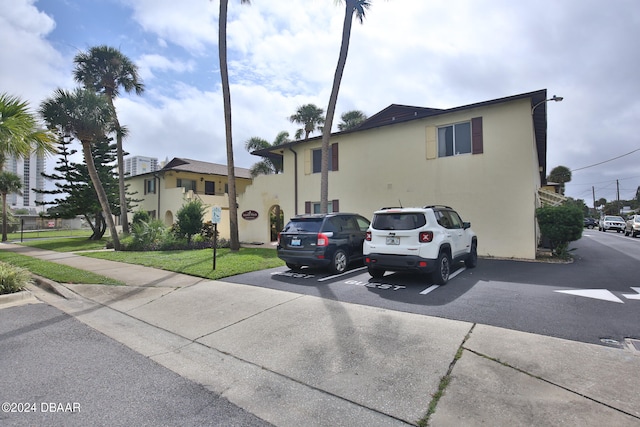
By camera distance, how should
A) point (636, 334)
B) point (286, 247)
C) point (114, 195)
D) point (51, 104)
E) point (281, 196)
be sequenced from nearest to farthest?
point (636, 334) → point (286, 247) → point (51, 104) → point (281, 196) → point (114, 195)

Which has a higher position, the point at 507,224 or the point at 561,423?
the point at 507,224

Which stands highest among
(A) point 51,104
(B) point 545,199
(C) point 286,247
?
(A) point 51,104

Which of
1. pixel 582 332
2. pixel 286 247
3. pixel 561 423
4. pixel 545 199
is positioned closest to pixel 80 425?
pixel 561 423

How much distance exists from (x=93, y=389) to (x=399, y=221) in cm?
621

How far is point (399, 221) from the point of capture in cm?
753

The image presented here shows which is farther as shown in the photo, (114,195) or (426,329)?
(114,195)

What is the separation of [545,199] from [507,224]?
968 cm

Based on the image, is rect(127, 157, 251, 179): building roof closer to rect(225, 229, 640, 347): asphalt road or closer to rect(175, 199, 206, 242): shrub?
rect(175, 199, 206, 242): shrub

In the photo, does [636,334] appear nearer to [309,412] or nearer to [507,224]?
[309,412]

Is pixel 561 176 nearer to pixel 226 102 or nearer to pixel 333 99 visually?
pixel 333 99

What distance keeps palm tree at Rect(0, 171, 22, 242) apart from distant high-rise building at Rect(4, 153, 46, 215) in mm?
647

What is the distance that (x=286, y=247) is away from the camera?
361 inches

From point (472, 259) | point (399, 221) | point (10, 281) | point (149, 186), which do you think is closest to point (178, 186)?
point (149, 186)

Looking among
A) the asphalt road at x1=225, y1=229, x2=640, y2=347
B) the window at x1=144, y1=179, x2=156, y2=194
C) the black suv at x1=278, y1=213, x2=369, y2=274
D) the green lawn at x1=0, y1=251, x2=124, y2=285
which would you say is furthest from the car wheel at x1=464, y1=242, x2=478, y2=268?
the window at x1=144, y1=179, x2=156, y2=194
